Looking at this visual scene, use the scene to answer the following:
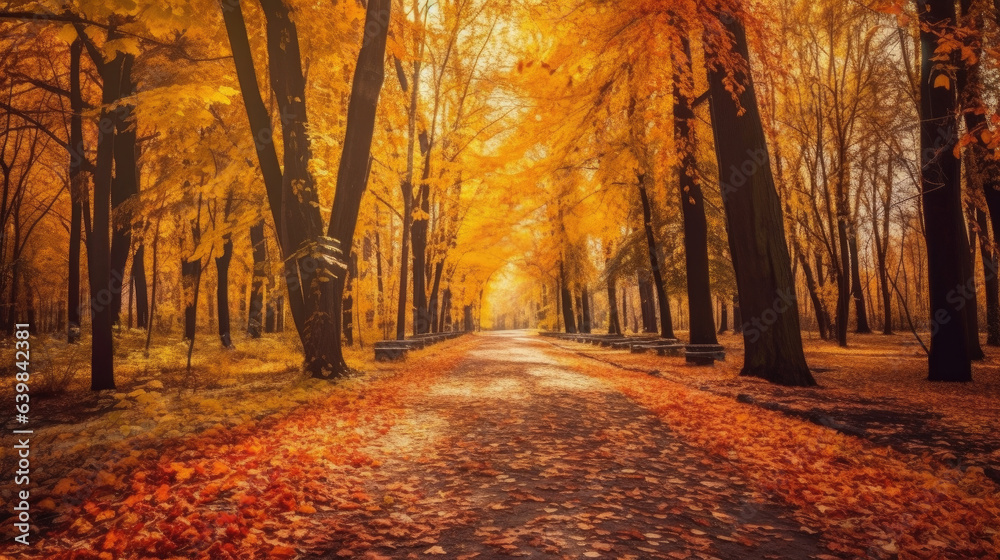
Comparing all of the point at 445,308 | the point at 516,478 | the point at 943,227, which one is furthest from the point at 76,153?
the point at 445,308

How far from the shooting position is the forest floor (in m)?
2.84

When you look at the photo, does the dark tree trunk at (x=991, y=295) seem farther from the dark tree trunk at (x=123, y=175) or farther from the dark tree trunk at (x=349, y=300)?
the dark tree trunk at (x=123, y=175)

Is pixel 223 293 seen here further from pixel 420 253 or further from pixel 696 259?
pixel 696 259

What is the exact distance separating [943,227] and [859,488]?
25.3ft

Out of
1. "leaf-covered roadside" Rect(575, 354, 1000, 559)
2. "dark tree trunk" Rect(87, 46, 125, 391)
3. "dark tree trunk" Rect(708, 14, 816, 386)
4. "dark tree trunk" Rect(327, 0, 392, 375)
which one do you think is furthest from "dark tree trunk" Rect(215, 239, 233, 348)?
"leaf-covered roadside" Rect(575, 354, 1000, 559)

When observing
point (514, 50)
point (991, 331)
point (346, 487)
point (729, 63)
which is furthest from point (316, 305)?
point (991, 331)

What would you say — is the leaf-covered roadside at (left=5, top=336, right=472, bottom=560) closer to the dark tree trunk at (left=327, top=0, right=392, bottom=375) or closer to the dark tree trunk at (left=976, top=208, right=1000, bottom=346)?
the dark tree trunk at (left=327, top=0, right=392, bottom=375)

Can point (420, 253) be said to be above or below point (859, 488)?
above

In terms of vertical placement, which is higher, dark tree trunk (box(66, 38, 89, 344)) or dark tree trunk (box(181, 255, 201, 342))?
dark tree trunk (box(66, 38, 89, 344))

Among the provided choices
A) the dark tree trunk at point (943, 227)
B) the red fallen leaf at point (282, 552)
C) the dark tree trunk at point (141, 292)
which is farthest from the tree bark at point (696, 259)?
the dark tree trunk at point (141, 292)

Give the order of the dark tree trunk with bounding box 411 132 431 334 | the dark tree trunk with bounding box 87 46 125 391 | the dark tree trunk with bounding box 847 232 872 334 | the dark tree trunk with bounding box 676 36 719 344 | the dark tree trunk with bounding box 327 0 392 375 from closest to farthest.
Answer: the dark tree trunk with bounding box 87 46 125 391 → the dark tree trunk with bounding box 327 0 392 375 → the dark tree trunk with bounding box 676 36 719 344 → the dark tree trunk with bounding box 411 132 431 334 → the dark tree trunk with bounding box 847 232 872 334

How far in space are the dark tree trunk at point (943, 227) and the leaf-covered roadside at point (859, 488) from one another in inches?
214

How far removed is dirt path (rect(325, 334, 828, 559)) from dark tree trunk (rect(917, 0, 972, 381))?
261 inches

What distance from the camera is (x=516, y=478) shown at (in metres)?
4.02
